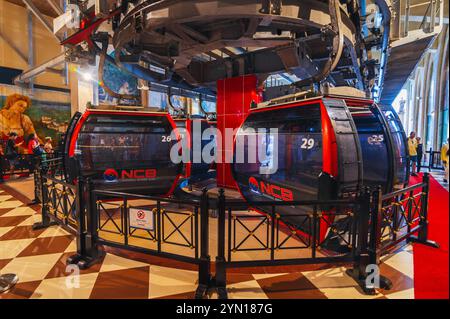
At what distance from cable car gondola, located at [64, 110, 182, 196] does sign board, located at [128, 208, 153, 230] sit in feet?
7.65

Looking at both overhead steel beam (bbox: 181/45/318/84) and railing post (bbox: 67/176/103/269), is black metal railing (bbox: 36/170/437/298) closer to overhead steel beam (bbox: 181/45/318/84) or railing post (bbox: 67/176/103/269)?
railing post (bbox: 67/176/103/269)

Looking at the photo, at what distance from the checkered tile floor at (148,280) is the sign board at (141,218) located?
568mm

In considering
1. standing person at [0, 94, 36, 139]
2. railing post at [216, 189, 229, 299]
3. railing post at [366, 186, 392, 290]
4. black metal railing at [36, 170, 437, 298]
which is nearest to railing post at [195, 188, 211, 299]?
black metal railing at [36, 170, 437, 298]

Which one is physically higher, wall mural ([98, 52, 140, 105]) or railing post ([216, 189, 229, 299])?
wall mural ([98, 52, 140, 105])

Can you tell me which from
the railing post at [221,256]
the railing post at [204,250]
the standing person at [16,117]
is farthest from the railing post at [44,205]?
the standing person at [16,117]

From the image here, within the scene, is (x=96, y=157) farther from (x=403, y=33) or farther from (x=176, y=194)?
(x=403, y=33)

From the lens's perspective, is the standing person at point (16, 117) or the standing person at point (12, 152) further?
the standing person at point (16, 117)

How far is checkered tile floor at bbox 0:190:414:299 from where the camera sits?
264 cm

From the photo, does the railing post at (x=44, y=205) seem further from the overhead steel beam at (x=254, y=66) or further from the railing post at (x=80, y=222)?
the overhead steel beam at (x=254, y=66)

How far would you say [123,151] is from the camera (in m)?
5.64

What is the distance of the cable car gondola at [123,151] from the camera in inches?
190

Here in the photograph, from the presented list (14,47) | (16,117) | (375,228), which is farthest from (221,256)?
(14,47)

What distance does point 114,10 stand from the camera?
4148 millimetres

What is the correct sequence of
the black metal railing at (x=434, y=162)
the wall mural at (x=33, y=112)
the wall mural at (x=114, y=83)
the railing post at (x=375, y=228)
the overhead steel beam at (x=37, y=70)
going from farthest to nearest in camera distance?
the wall mural at (x=114, y=83) < the black metal railing at (x=434, y=162) < the wall mural at (x=33, y=112) < the overhead steel beam at (x=37, y=70) < the railing post at (x=375, y=228)
